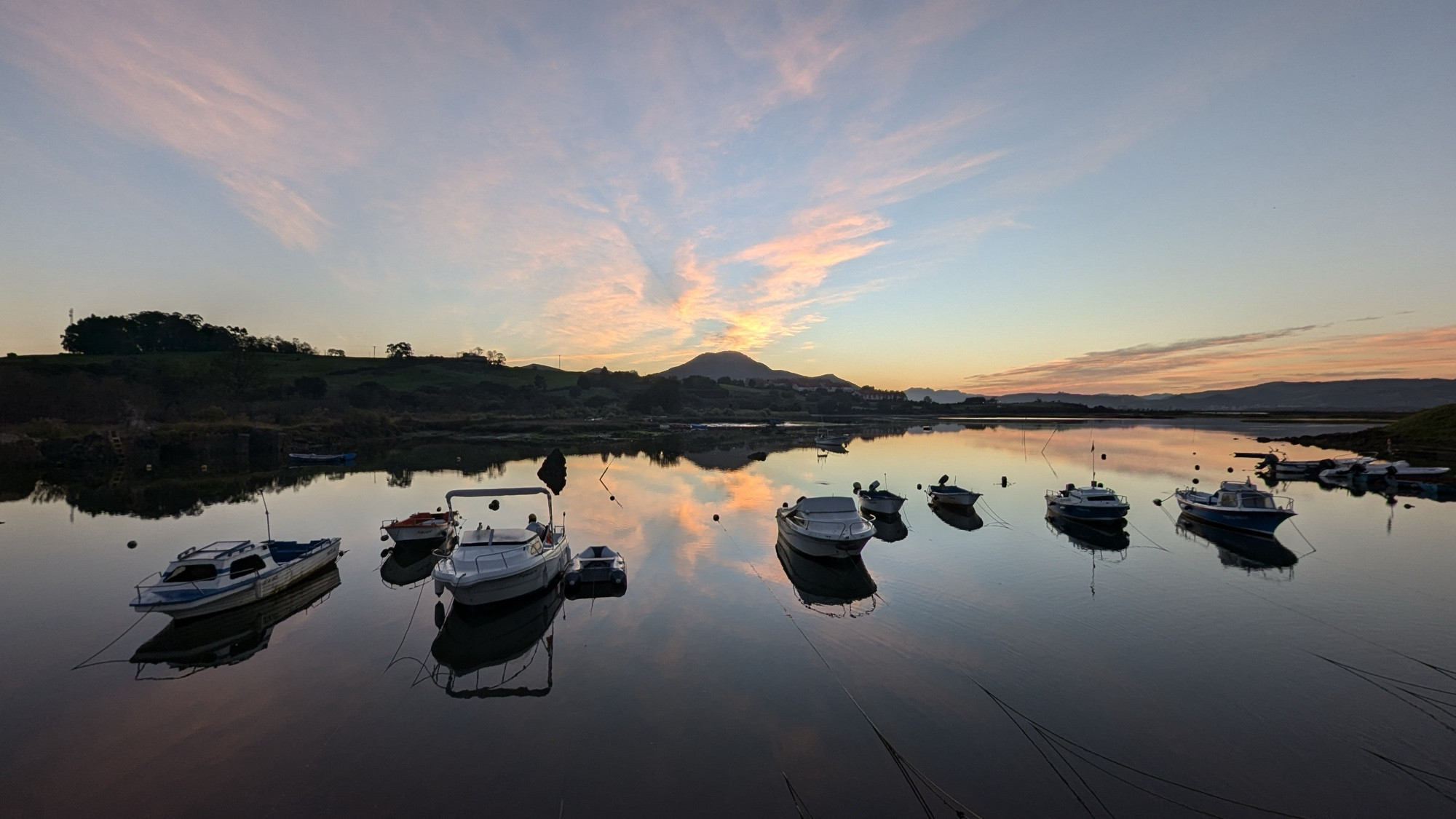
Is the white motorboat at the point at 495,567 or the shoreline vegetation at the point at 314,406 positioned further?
the shoreline vegetation at the point at 314,406

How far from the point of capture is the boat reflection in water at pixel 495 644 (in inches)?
585

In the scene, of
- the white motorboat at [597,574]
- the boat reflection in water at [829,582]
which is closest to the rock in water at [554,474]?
the white motorboat at [597,574]

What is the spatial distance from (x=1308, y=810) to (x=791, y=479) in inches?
1717

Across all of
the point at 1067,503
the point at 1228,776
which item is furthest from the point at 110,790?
the point at 1067,503

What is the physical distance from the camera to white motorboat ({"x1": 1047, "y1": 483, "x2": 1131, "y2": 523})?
107 ft

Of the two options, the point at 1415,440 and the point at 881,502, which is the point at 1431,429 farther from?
the point at 881,502

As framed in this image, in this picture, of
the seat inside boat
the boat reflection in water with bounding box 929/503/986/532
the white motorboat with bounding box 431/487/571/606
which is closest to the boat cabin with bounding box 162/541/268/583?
the seat inside boat

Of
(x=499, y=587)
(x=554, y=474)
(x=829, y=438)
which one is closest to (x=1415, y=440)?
(x=829, y=438)

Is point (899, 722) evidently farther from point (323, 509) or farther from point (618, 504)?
point (323, 509)

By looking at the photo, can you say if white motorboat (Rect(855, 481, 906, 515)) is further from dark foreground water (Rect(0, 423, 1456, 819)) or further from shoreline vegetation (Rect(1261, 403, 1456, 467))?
shoreline vegetation (Rect(1261, 403, 1456, 467))

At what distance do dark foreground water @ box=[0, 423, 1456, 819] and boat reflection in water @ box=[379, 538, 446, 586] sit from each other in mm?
377

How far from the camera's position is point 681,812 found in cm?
996

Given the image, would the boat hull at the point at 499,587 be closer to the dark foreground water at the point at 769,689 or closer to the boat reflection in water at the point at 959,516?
the dark foreground water at the point at 769,689

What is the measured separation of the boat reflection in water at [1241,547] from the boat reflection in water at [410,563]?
3715 cm
